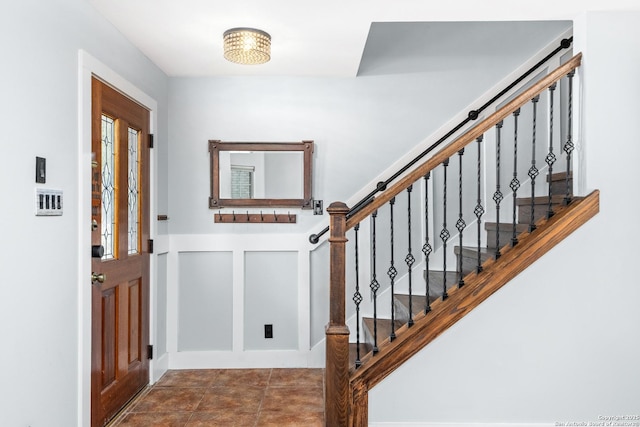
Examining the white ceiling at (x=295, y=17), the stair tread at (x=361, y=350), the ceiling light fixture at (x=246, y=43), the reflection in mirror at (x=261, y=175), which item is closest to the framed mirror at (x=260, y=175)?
the reflection in mirror at (x=261, y=175)

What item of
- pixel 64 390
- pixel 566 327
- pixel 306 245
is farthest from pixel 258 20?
pixel 566 327

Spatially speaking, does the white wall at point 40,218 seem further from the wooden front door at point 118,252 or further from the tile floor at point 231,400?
the tile floor at point 231,400

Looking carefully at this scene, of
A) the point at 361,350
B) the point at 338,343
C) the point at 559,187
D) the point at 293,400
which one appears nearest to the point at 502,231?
the point at 559,187

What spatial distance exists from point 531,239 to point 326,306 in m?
1.68

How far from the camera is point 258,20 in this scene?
8.46 feet

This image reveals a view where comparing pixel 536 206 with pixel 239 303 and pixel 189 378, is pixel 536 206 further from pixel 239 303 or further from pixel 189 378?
pixel 189 378

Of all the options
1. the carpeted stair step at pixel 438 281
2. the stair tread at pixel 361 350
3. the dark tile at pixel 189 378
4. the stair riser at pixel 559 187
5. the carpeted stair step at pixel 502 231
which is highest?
the stair riser at pixel 559 187

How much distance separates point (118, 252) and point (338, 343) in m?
1.37

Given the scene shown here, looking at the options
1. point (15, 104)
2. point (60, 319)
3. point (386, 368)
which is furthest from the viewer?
point (386, 368)

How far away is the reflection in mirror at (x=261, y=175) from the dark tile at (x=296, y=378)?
51.4 inches

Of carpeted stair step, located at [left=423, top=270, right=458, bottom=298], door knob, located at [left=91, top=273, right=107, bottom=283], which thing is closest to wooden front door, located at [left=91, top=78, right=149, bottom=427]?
door knob, located at [left=91, top=273, right=107, bottom=283]

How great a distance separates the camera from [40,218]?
1.94 metres

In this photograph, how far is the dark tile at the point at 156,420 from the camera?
105 inches

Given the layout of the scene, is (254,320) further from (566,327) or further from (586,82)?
(586,82)
